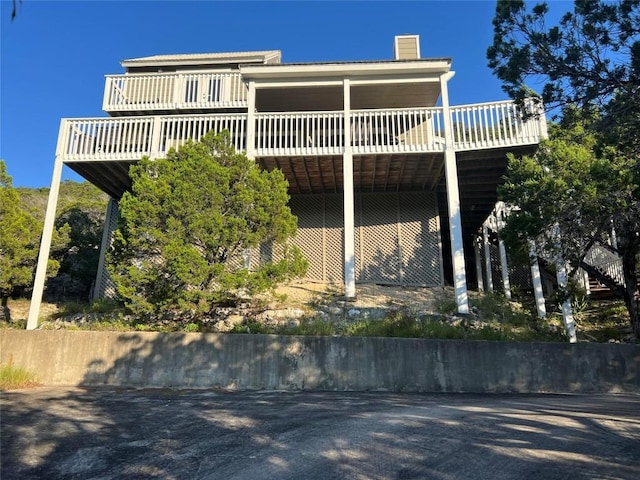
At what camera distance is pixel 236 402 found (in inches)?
282

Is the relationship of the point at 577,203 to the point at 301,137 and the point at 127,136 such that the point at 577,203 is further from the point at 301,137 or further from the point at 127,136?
the point at 127,136

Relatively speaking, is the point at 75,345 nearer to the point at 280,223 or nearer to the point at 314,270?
the point at 280,223

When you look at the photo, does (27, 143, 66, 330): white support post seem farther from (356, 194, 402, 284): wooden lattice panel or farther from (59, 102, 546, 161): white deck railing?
(356, 194, 402, 284): wooden lattice panel

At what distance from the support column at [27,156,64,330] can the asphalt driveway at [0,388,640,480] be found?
5.30 meters

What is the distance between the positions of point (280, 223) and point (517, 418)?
654 cm

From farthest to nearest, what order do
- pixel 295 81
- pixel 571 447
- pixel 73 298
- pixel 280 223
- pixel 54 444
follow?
pixel 73 298 → pixel 295 81 → pixel 280 223 → pixel 54 444 → pixel 571 447

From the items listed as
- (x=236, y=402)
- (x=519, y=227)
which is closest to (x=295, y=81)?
(x=519, y=227)

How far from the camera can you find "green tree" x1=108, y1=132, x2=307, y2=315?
31.7 feet

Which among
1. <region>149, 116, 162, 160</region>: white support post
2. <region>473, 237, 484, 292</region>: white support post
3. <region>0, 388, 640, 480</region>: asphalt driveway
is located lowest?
<region>0, 388, 640, 480</region>: asphalt driveway

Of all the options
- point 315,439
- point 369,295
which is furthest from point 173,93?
point 315,439

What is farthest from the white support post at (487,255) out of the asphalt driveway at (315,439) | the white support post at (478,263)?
the asphalt driveway at (315,439)

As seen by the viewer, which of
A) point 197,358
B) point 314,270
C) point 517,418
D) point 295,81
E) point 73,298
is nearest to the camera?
point 517,418

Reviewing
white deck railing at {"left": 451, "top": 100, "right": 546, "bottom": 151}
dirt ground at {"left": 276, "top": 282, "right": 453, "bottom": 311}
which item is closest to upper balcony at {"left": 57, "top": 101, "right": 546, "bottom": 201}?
white deck railing at {"left": 451, "top": 100, "right": 546, "bottom": 151}

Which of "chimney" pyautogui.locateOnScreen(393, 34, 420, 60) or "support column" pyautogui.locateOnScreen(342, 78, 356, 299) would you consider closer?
"support column" pyautogui.locateOnScreen(342, 78, 356, 299)
